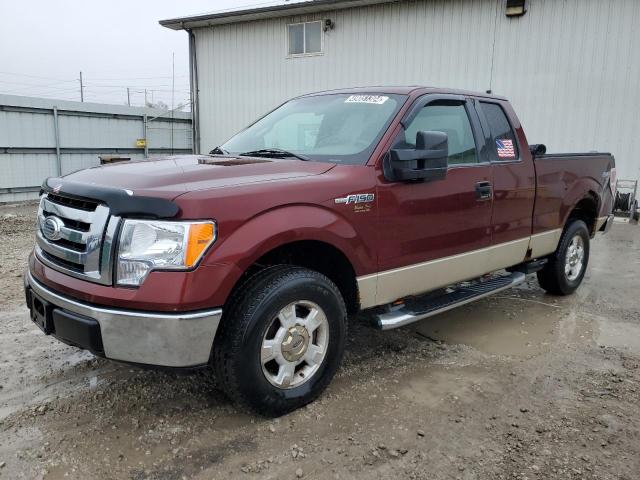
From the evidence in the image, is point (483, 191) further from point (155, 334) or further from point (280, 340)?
point (155, 334)

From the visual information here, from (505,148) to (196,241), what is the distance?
299 cm

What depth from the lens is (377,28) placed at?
12.5 m

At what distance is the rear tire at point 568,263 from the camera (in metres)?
5.35

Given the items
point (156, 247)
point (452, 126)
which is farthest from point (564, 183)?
point (156, 247)

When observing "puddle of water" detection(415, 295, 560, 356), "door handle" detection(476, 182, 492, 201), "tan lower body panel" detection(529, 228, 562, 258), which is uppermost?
"door handle" detection(476, 182, 492, 201)

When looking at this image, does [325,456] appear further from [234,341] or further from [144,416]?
[144,416]

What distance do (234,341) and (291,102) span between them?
8.17 ft

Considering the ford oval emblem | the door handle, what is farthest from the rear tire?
the ford oval emblem

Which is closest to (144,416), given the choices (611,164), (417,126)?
(417,126)

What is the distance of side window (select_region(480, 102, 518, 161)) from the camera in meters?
4.41

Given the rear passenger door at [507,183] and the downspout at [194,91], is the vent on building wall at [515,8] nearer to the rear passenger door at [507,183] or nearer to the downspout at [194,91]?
the rear passenger door at [507,183]

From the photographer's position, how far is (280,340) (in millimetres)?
2895

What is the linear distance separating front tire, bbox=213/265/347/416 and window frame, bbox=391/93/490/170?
4.47 ft

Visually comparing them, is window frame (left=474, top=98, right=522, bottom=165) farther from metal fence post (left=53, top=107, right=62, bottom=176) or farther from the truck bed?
metal fence post (left=53, top=107, right=62, bottom=176)
